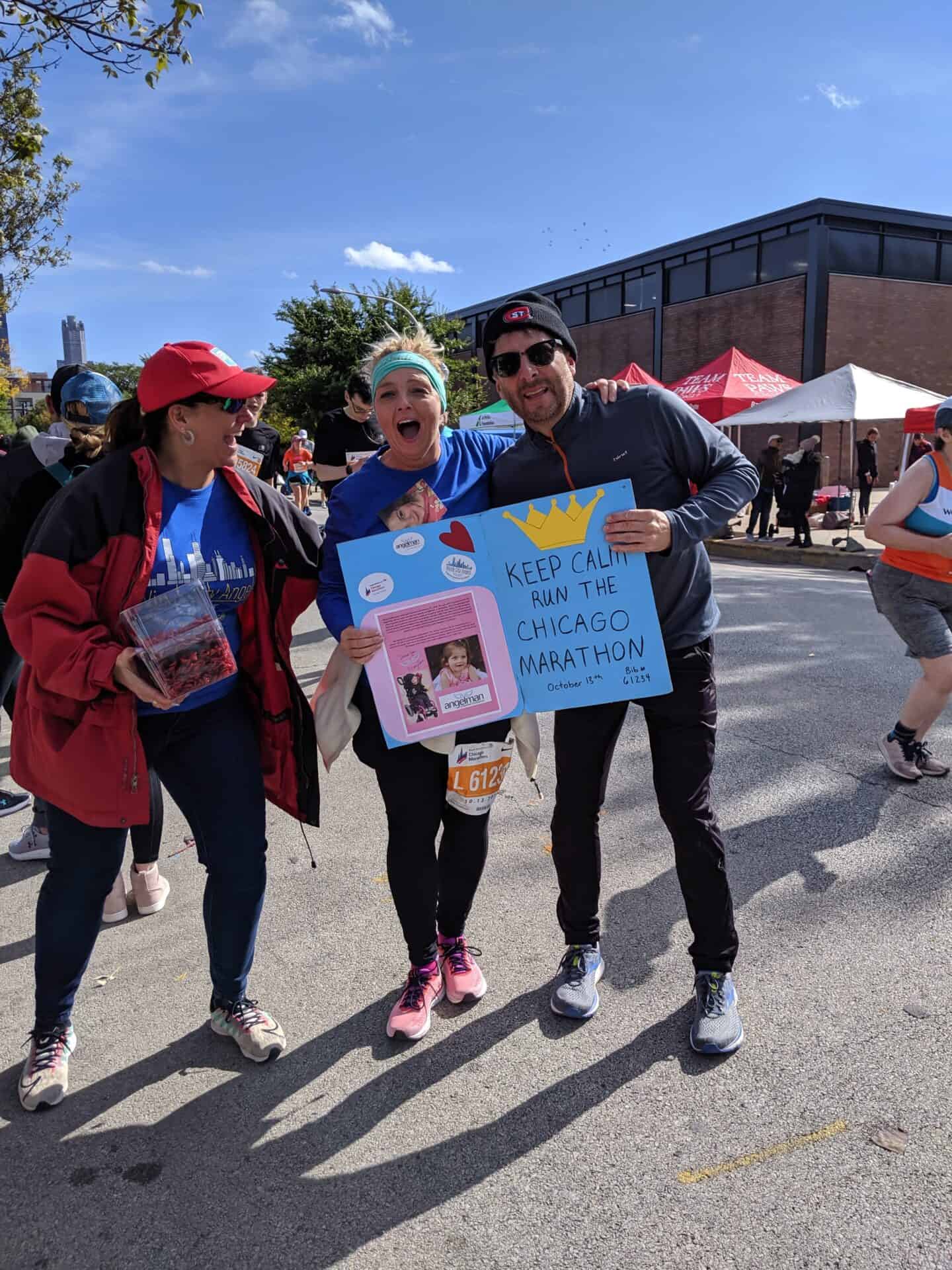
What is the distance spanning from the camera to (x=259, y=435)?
21.9 ft

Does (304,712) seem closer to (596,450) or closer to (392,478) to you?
(392,478)

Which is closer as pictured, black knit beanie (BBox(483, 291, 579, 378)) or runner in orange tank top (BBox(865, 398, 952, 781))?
black knit beanie (BBox(483, 291, 579, 378))

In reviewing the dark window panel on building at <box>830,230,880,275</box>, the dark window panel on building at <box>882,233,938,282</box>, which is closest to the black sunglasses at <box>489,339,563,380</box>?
the dark window panel on building at <box>830,230,880,275</box>

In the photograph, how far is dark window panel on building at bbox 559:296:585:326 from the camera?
40875 mm

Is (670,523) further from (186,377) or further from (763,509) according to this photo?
(763,509)

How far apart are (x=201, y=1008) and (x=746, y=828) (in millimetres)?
2377

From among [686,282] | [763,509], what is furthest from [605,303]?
[763,509]

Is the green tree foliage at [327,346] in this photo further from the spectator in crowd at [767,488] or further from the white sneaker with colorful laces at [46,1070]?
the white sneaker with colorful laces at [46,1070]

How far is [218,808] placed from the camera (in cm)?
250

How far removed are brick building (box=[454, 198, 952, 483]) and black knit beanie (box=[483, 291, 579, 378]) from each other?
2967cm

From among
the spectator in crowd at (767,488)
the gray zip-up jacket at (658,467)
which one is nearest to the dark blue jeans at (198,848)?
the gray zip-up jacket at (658,467)

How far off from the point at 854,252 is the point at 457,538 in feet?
109

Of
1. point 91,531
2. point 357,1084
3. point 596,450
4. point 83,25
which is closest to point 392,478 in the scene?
point 596,450

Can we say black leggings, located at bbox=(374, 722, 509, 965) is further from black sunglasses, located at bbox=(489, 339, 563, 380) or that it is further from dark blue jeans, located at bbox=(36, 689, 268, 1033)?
black sunglasses, located at bbox=(489, 339, 563, 380)
